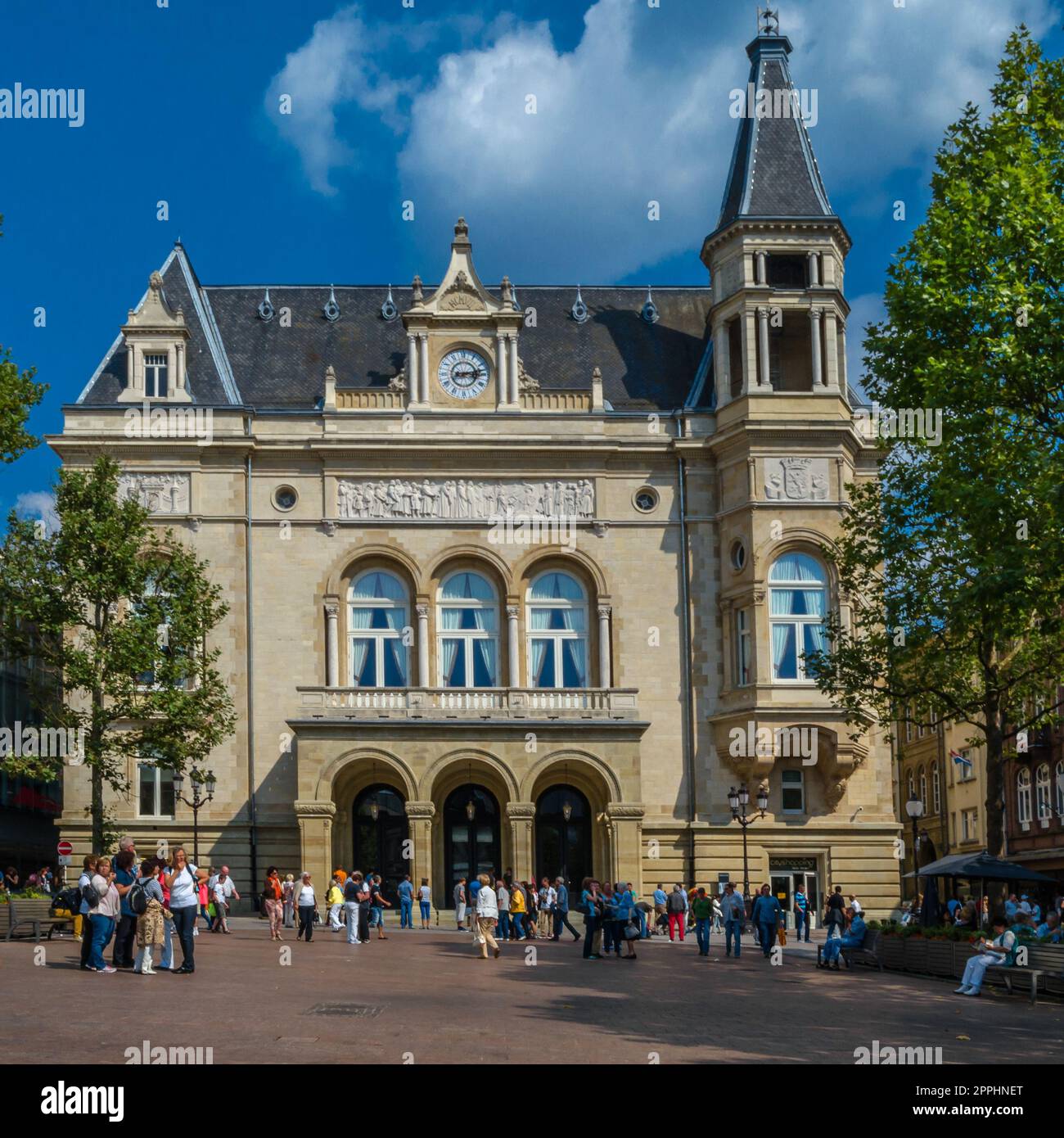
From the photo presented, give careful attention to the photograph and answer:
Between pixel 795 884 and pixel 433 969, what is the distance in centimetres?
2455

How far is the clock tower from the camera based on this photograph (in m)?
58.4

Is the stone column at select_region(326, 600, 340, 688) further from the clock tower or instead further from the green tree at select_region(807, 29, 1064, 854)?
the green tree at select_region(807, 29, 1064, 854)

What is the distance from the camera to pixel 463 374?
193 feet

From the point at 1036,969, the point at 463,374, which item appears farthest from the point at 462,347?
the point at 1036,969

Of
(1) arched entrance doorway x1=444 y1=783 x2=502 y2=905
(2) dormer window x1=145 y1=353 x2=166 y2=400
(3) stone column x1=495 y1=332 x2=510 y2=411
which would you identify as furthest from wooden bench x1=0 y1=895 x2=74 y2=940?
(3) stone column x1=495 y1=332 x2=510 y2=411

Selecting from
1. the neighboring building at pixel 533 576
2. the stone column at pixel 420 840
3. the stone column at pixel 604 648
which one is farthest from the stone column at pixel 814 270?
the stone column at pixel 420 840

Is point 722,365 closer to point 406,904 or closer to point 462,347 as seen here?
point 462,347

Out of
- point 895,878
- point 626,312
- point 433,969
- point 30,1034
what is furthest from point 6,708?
point 30,1034

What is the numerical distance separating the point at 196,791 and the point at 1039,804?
37915 mm

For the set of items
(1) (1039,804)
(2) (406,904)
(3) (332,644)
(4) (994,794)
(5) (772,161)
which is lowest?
(2) (406,904)

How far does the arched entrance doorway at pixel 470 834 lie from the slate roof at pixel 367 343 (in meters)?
14.3

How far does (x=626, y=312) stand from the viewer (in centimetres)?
6366

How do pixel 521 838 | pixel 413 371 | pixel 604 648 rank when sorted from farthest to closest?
pixel 413 371 < pixel 604 648 < pixel 521 838
